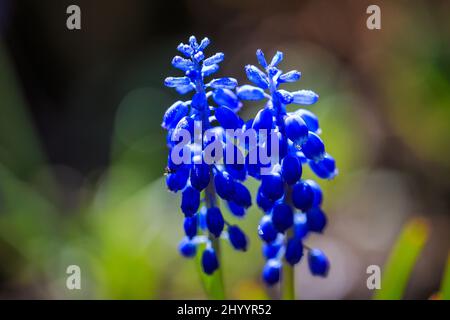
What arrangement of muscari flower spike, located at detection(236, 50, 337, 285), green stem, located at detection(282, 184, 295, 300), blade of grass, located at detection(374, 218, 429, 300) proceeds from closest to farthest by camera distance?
1. muscari flower spike, located at detection(236, 50, 337, 285)
2. green stem, located at detection(282, 184, 295, 300)
3. blade of grass, located at detection(374, 218, 429, 300)

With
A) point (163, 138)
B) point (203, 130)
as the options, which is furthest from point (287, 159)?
point (163, 138)

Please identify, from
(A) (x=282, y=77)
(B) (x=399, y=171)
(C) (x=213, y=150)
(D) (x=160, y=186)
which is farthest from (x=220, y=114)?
(B) (x=399, y=171)

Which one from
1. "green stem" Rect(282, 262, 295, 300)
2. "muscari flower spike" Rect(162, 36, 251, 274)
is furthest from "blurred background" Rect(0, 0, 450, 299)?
"muscari flower spike" Rect(162, 36, 251, 274)

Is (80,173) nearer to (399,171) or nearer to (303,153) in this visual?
(399,171)

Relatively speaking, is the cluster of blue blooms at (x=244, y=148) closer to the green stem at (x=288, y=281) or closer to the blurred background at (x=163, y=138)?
the green stem at (x=288, y=281)

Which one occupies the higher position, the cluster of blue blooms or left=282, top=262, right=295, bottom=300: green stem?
the cluster of blue blooms

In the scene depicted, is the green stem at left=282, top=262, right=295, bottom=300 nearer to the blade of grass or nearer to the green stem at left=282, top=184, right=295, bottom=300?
the green stem at left=282, top=184, right=295, bottom=300

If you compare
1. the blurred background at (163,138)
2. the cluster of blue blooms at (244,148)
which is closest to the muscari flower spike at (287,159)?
the cluster of blue blooms at (244,148)
